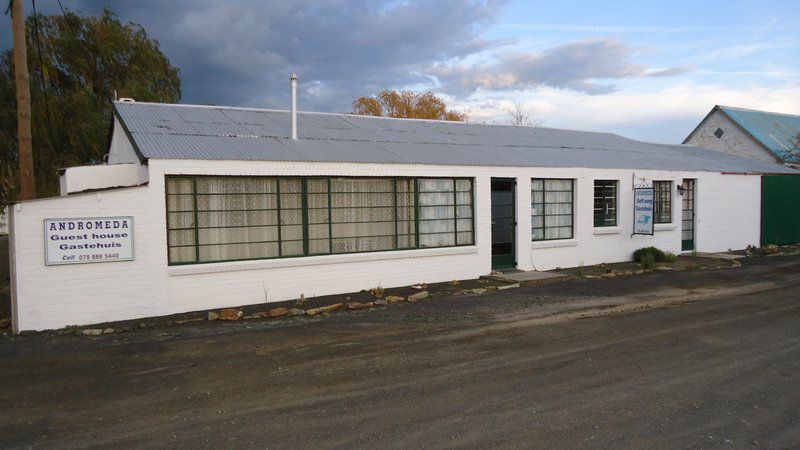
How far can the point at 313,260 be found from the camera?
11.7 m

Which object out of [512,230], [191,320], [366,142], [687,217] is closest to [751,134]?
[687,217]

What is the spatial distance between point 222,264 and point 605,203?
11.1 meters

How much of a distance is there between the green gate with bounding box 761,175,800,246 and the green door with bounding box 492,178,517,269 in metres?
11.4

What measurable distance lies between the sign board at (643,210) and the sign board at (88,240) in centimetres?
1307

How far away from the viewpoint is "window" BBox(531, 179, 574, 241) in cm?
1527

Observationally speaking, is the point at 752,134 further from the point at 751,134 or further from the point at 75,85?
the point at 75,85

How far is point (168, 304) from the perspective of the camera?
10234 mm

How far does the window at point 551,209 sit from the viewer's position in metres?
15.3

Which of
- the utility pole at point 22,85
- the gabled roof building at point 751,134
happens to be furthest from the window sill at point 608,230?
the gabled roof building at point 751,134

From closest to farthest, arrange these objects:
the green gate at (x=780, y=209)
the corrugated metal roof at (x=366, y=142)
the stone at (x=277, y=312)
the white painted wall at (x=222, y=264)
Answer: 1. the white painted wall at (x=222, y=264)
2. the stone at (x=277, y=312)
3. the corrugated metal roof at (x=366, y=142)
4. the green gate at (x=780, y=209)

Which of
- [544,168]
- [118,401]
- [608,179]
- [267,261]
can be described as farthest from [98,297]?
[608,179]

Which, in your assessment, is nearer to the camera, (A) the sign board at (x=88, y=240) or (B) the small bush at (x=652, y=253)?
(A) the sign board at (x=88, y=240)

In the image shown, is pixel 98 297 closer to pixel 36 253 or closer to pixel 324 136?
pixel 36 253

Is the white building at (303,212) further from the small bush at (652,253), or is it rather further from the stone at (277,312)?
the stone at (277,312)
